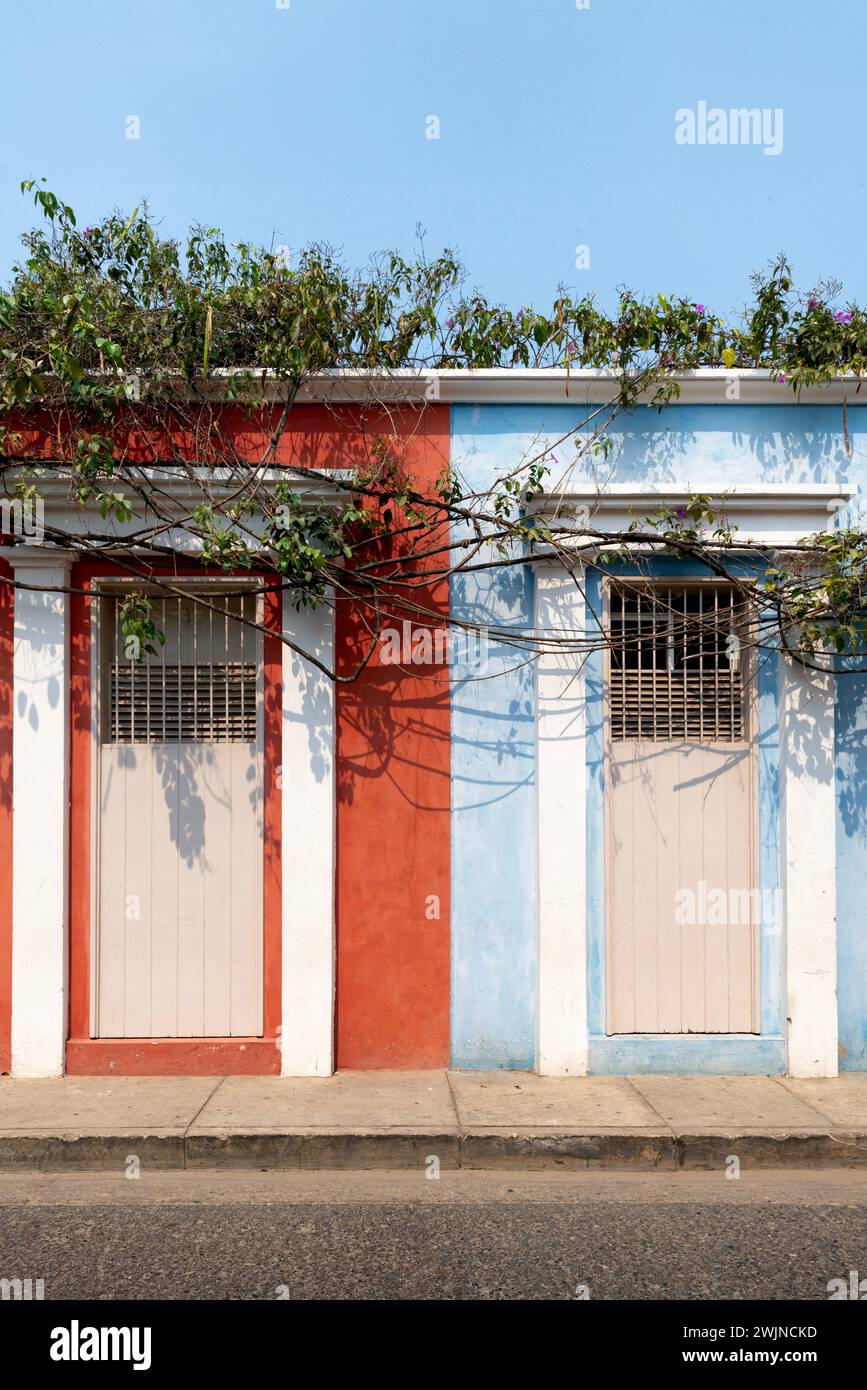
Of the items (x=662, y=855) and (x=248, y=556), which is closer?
(x=248, y=556)

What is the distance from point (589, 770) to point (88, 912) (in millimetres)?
3252

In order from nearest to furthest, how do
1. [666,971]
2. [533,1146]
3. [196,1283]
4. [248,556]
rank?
[196,1283] → [533,1146] → [248,556] → [666,971]

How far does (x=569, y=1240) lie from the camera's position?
14.8 ft

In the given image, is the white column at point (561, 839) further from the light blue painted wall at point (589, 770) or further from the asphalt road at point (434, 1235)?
the asphalt road at point (434, 1235)

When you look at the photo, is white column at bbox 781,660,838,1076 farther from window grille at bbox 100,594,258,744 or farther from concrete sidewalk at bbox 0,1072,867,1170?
window grille at bbox 100,594,258,744

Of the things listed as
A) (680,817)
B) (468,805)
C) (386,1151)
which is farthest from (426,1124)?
(680,817)

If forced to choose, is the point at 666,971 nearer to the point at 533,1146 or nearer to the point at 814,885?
the point at 814,885

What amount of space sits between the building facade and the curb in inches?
41.4

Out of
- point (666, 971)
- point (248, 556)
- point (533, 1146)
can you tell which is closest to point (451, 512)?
point (248, 556)

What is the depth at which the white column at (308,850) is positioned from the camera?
21.1 feet

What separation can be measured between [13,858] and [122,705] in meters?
1.14

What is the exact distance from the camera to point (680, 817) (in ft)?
22.1

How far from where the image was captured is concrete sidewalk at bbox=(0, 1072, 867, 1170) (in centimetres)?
538

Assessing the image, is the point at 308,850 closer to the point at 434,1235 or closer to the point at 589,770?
the point at 589,770
